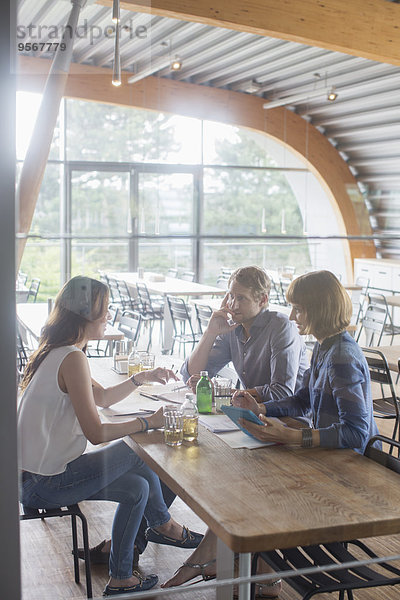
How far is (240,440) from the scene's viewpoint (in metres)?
2.10

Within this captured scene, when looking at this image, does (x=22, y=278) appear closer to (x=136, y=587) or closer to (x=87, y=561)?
(x=87, y=561)

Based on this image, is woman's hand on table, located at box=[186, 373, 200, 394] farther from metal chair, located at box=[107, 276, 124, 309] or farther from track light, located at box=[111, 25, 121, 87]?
track light, located at box=[111, 25, 121, 87]

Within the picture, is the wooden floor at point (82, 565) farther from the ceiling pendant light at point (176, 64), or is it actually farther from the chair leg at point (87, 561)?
the ceiling pendant light at point (176, 64)

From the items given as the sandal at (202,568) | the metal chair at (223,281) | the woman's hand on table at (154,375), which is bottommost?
the sandal at (202,568)

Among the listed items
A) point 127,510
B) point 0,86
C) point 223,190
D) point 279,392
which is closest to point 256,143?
point 223,190

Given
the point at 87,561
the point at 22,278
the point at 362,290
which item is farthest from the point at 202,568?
the point at 362,290

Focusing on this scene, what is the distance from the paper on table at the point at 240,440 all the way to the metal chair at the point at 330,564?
30 cm

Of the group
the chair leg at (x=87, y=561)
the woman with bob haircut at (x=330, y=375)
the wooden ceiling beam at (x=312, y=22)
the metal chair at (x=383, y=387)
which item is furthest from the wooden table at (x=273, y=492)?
the wooden ceiling beam at (x=312, y=22)

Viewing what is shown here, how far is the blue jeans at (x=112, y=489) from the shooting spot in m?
2.22

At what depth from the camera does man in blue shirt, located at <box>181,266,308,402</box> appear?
272 centimetres

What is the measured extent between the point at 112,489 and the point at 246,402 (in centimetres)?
57

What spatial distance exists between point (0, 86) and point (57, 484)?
49.6 inches

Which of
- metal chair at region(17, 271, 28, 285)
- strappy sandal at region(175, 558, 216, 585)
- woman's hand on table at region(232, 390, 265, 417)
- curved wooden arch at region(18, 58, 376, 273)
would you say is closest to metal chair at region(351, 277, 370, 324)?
curved wooden arch at region(18, 58, 376, 273)

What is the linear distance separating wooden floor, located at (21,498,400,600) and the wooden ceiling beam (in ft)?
6.30
